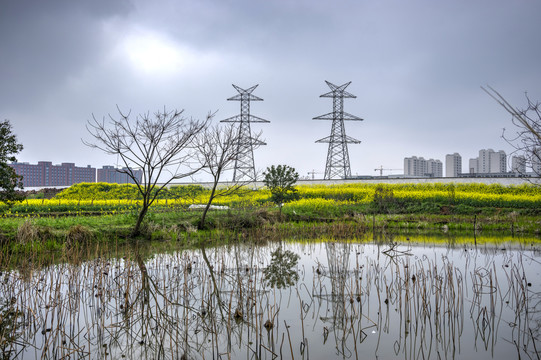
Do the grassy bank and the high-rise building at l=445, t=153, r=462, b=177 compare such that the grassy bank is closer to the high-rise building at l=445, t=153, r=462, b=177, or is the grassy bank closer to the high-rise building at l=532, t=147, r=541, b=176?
the high-rise building at l=532, t=147, r=541, b=176

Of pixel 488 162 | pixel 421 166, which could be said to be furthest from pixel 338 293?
pixel 421 166

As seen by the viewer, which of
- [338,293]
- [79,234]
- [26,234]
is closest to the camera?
[338,293]

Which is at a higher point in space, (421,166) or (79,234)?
(421,166)

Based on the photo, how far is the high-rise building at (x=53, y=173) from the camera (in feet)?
246

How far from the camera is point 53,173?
79500mm

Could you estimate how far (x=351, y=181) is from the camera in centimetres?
3122

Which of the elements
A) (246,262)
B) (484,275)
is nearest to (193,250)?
(246,262)

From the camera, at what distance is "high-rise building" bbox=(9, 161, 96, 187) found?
2958 inches

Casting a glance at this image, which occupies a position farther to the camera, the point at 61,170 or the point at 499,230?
the point at 61,170

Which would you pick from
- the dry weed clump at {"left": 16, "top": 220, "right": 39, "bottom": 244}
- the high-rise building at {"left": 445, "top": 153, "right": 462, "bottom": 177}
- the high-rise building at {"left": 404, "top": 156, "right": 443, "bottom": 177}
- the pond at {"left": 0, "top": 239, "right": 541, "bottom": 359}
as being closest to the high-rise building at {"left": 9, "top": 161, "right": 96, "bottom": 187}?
the high-rise building at {"left": 404, "top": 156, "right": 443, "bottom": 177}

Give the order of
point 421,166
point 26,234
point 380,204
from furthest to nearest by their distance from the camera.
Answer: point 421,166, point 380,204, point 26,234

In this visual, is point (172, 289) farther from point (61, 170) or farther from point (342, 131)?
point (61, 170)

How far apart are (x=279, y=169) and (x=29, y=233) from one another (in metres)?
11.6

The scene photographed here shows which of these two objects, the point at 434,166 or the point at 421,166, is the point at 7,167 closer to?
the point at 421,166
